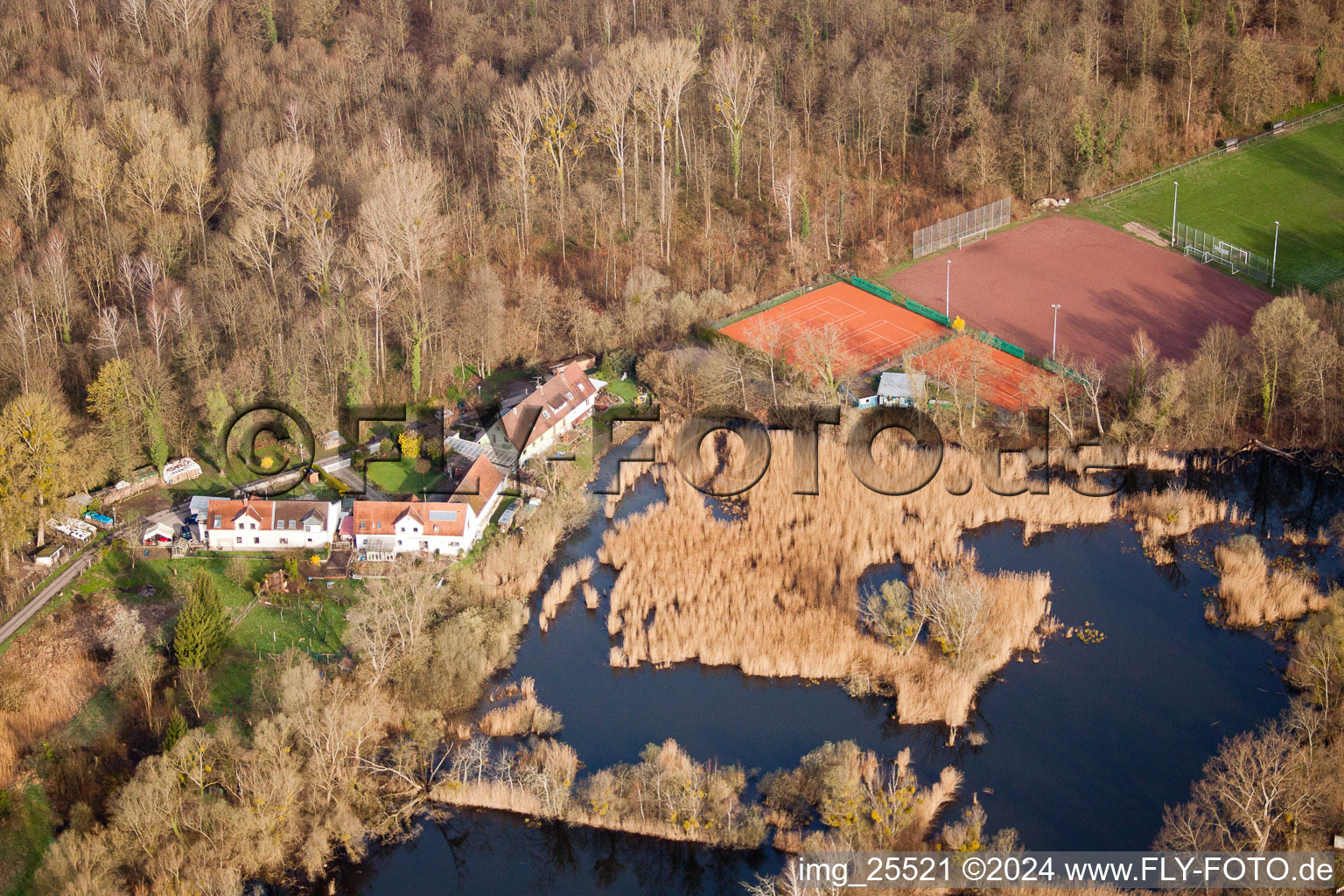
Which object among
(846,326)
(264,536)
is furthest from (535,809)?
(846,326)

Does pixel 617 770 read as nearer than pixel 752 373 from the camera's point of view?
Yes

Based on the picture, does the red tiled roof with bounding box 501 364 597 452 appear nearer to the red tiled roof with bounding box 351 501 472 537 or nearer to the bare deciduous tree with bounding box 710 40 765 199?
the red tiled roof with bounding box 351 501 472 537

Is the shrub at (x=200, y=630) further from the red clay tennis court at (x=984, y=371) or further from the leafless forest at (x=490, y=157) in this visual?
the red clay tennis court at (x=984, y=371)

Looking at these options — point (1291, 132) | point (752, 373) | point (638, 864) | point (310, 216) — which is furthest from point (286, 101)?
point (1291, 132)

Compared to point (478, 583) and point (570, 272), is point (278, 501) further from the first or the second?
point (570, 272)

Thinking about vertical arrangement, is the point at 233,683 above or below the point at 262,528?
below

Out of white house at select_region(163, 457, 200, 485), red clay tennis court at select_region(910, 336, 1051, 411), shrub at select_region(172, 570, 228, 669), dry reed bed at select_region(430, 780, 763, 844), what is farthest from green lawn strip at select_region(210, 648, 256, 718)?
red clay tennis court at select_region(910, 336, 1051, 411)

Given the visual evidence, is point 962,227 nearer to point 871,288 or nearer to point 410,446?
point 871,288
